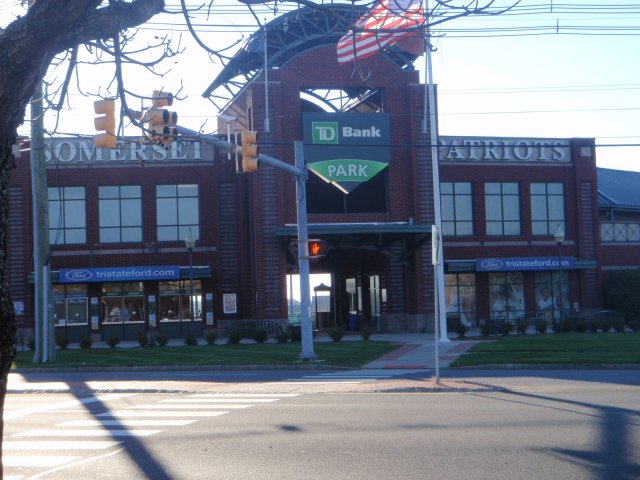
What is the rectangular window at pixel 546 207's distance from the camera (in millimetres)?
46062

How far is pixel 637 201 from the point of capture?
174 ft

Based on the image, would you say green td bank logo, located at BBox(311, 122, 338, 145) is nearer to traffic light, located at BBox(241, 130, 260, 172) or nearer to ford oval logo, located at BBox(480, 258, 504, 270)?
ford oval logo, located at BBox(480, 258, 504, 270)

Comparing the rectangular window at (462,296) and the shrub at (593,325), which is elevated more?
the rectangular window at (462,296)

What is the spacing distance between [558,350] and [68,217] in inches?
1022

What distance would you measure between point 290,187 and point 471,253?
36.6ft

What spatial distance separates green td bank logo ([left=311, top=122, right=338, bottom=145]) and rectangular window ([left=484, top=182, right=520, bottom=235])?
10.2 m

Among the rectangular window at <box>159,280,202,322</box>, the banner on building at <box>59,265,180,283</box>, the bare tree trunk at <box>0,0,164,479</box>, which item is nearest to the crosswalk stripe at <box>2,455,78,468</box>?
the bare tree trunk at <box>0,0,164,479</box>

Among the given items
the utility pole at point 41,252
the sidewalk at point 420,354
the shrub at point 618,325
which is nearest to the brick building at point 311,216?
the shrub at point 618,325

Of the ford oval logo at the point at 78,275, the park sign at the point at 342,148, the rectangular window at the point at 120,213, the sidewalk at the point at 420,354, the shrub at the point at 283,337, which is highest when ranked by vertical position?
the park sign at the point at 342,148

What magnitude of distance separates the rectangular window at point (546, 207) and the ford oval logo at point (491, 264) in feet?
10.1

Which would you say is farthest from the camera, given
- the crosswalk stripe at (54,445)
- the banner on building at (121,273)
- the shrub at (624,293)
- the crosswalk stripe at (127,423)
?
the shrub at (624,293)

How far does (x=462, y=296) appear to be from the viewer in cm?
4569

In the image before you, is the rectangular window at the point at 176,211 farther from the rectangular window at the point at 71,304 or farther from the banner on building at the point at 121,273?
the rectangular window at the point at 71,304

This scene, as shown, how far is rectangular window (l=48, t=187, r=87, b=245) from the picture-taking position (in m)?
42.6
